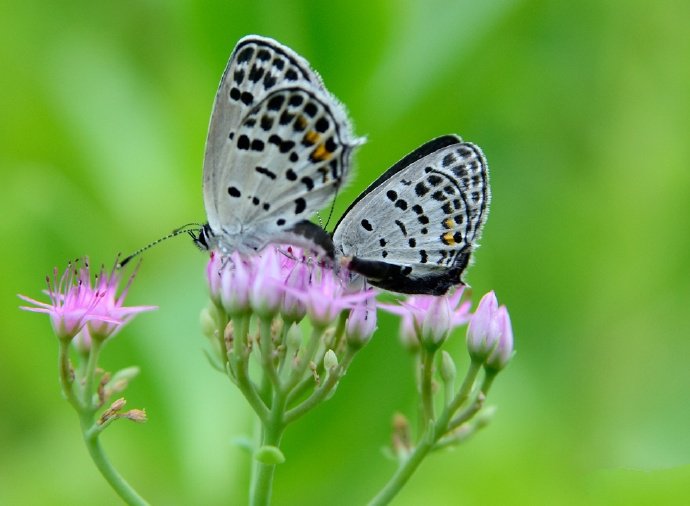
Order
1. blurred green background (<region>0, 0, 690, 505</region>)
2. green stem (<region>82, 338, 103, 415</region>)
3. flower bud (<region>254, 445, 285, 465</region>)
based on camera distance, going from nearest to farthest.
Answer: flower bud (<region>254, 445, 285, 465</region>), green stem (<region>82, 338, 103, 415</region>), blurred green background (<region>0, 0, 690, 505</region>)

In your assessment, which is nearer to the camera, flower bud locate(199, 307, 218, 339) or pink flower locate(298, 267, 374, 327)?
pink flower locate(298, 267, 374, 327)

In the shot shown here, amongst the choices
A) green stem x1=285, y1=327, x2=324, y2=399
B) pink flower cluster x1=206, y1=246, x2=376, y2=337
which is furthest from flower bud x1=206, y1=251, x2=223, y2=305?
green stem x1=285, y1=327, x2=324, y2=399

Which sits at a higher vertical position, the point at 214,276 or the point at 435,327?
the point at 214,276

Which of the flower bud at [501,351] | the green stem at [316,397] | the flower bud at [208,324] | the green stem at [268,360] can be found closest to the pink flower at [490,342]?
the flower bud at [501,351]

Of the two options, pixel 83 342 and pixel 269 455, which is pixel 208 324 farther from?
pixel 269 455

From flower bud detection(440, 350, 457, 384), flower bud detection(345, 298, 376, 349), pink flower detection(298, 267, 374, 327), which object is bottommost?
flower bud detection(440, 350, 457, 384)

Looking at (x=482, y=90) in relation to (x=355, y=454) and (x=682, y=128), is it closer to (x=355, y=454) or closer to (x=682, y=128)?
(x=682, y=128)

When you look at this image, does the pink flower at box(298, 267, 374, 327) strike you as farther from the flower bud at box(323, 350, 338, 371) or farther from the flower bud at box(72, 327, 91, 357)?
the flower bud at box(72, 327, 91, 357)

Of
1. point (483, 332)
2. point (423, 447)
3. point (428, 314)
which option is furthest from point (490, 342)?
point (423, 447)
